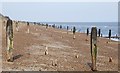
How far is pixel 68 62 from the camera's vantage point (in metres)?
23.3

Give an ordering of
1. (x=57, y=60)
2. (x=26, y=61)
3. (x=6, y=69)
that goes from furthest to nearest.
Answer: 1. (x=57, y=60)
2. (x=26, y=61)
3. (x=6, y=69)

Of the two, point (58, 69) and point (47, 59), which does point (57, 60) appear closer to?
Answer: point (47, 59)

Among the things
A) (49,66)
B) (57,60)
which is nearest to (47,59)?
(57,60)

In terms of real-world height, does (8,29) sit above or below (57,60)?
above

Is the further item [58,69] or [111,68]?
[111,68]

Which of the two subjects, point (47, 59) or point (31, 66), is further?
point (47, 59)

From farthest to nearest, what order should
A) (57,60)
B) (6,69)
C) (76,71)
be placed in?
(57,60), (76,71), (6,69)

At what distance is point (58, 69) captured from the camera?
66.3 ft

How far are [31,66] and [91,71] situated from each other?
151 inches

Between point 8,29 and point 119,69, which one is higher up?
point 8,29

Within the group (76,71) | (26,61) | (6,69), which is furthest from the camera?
(26,61)

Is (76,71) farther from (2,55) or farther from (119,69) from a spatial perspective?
(2,55)

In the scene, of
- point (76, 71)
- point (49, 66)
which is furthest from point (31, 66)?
point (76, 71)

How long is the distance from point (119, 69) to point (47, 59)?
5282 mm
